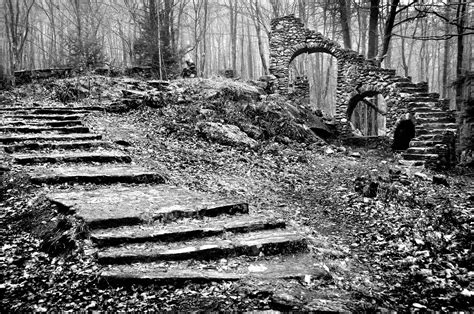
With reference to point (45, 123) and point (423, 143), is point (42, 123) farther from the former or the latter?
point (423, 143)

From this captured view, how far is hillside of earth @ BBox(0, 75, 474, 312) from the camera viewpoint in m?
3.18

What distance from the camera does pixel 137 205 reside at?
4613 millimetres

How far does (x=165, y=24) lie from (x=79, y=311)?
16.2m

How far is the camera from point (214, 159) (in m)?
8.62

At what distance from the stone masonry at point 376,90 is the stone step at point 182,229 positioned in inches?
366

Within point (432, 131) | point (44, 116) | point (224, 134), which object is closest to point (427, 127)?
point (432, 131)

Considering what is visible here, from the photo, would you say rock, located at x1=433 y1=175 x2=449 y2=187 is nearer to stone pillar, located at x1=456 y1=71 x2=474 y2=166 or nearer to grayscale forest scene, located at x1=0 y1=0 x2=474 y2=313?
grayscale forest scene, located at x1=0 y1=0 x2=474 y2=313

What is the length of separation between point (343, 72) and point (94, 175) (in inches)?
544

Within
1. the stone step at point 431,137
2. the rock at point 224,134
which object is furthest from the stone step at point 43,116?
the stone step at point 431,137

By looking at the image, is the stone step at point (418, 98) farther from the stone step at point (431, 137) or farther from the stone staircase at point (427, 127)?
the stone step at point (431, 137)

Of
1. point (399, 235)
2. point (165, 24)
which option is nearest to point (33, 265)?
point (399, 235)

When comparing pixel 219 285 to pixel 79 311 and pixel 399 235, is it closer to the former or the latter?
pixel 79 311

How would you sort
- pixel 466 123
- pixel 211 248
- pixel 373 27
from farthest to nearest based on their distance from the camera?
1. pixel 373 27
2. pixel 466 123
3. pixel 211 248

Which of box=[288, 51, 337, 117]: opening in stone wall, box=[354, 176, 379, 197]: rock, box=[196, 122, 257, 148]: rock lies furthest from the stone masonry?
box=[196, 122, 257, 148]: rock
